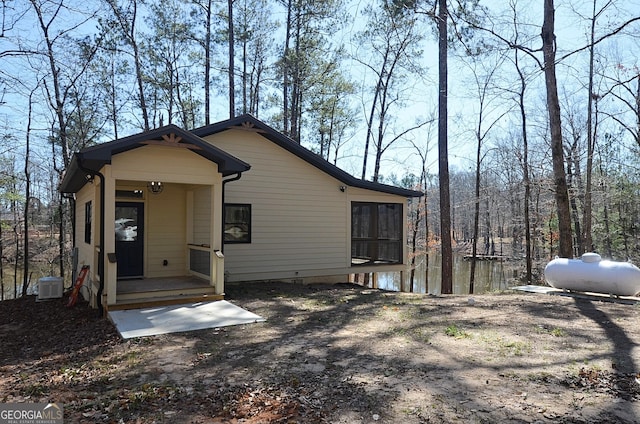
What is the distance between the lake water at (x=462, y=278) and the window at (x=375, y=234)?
12.7 m

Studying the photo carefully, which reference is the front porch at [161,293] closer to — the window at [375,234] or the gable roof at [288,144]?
the gable roof at [288,144]

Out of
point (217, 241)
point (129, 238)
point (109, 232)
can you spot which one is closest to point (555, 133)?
point (217, 241)

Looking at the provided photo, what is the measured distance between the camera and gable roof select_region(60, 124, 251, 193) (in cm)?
625

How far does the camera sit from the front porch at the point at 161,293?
679 centimetres

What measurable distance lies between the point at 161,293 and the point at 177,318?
3.89 feet

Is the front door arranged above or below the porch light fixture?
below

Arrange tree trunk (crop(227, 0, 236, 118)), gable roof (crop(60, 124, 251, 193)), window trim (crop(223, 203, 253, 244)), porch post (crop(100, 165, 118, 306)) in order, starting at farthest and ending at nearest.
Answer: tree trunk (crop(227, 0, 236, 118))
window trim (crop(223, 203, 253, 244))
porch post (crop(100, 165, 118, 306))
gable roof (crop(60, 124, 251, 193))

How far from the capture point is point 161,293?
716cm

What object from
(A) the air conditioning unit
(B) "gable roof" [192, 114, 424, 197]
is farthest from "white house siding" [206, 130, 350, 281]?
(A) the air conditioning unit

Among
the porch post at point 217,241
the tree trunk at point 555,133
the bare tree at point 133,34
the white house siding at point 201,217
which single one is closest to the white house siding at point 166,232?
the white house siding at point 201,217

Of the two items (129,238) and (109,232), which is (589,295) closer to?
(109,232)

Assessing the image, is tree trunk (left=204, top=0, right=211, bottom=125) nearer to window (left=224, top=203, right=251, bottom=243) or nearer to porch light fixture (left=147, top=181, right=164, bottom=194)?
window (left=224, top=203, right=251, bottom=243)

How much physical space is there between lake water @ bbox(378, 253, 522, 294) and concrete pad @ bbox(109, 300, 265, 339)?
18.1m

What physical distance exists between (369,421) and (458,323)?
137 inches
